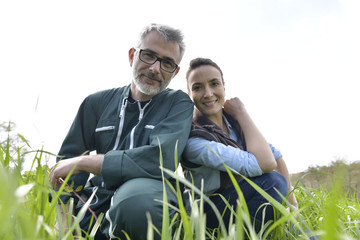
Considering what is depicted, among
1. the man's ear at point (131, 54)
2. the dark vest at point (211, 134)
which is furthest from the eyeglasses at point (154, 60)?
the dark vest at point (211, 134)

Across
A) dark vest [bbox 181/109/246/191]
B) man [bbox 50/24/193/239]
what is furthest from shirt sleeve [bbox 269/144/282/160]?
man [bbox 50/24/193/239]

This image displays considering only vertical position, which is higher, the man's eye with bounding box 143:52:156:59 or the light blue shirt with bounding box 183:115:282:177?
the man's eye with bounding box 143:52:156:59

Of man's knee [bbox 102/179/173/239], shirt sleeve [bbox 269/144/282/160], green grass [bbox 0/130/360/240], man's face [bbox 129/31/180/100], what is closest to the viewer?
green grass [bbox 0/130/360/240]

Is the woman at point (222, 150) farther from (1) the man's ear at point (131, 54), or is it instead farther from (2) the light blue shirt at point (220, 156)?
(1) the man's ear at point (131, 54)

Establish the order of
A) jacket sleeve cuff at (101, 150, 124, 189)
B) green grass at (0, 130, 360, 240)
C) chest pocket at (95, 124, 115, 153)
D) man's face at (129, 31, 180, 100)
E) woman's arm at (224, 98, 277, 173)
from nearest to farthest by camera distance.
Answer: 1. green grass at (0, 130, 360, 240)
2. jacket sleeve cuff at (101, 150, 124, 189)
3. woman's arm at (224, 98, 277, 173)
4. chest pocket at (95, 124, 115, 153)
5. man's face at (129, 31, 180, 100)

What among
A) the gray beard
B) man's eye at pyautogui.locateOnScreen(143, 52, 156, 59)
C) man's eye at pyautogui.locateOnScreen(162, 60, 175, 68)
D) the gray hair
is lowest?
the gray beard

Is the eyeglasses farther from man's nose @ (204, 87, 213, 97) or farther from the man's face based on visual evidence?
man's nose @ (204, 87, 213, 97)

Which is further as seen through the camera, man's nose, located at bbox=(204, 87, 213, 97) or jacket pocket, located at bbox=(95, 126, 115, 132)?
man's nose, located at bbox=(204, 87, 213, 97)

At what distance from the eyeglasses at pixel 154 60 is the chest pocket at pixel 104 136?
1.99ft

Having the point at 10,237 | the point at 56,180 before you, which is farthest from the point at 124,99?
the point at 10,237

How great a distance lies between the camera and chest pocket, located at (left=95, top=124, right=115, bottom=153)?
2.10 metres

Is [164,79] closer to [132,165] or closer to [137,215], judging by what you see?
[132,165]

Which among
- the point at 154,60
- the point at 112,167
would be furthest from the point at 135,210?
A: the point at 154,60

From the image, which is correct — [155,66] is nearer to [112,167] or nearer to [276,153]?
[112,167]
